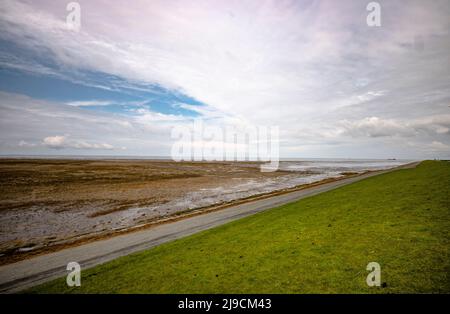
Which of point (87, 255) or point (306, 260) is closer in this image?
point (306, 260)

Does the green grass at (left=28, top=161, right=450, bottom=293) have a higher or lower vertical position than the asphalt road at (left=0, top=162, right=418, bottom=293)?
higher

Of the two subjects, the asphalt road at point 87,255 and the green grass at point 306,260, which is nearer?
the green grass at point 306,260

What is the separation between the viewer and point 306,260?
23.2ft

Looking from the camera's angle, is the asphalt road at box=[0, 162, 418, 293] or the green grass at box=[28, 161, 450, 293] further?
the asphalt road at box=[0, 162, 418, 293]

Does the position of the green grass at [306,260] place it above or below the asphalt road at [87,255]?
above

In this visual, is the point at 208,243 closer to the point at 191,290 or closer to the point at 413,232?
the point at 191,290

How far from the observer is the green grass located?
5.73 meters

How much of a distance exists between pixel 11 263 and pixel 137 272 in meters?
9.47

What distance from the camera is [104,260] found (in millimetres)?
10805

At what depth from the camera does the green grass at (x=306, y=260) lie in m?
5.73

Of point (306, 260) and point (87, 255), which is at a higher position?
point (306, 260)

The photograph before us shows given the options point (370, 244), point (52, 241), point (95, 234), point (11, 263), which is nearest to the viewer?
point (370, 244)
